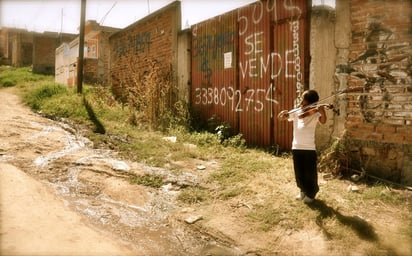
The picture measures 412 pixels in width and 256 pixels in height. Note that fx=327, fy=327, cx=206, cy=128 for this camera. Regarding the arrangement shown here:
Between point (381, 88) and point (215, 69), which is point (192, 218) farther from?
point (215, 69)

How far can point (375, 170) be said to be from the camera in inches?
170

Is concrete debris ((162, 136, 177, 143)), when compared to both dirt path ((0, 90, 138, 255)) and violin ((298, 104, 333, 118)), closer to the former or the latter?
dirt path ((0, 90, 138, 255))

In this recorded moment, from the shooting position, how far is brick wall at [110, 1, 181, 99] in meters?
8.54

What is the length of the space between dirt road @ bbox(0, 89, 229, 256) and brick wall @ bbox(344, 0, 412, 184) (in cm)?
251

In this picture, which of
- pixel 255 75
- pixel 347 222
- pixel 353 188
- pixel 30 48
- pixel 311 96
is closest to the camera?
pixel 347 222

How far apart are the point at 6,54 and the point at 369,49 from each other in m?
37.6

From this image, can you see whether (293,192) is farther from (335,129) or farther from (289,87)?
(289,87)

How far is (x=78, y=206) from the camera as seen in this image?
3.86 m

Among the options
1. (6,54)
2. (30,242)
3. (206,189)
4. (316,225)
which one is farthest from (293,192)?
(6,54)

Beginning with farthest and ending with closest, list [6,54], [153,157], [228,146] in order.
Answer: [6,54], [228,146], [153,157]

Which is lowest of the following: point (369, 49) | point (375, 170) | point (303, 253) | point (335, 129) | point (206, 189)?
point (303, 253)

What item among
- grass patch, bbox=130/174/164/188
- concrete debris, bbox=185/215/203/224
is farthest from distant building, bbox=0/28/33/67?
concrete debris, bbox=185/215/203/224

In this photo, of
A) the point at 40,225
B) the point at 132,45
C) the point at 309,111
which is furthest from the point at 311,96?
the point at 132,45

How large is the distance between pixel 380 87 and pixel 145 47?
729 cm
